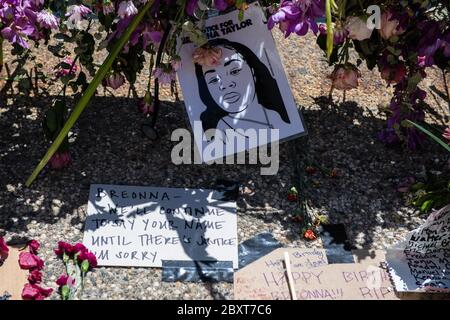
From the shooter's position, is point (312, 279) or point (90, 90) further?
point (90, 90)

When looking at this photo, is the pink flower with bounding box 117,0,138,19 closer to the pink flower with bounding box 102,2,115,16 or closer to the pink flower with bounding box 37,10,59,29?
the pink flower with bounding box 102,2,115,16

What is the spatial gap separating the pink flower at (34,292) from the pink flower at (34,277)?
16 mm

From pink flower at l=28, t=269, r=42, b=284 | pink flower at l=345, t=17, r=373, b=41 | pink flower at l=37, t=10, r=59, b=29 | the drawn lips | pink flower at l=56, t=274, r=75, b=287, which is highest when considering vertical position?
pink flower at l=37, t=10, r=59, b=29

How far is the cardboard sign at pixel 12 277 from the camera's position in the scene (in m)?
1.92

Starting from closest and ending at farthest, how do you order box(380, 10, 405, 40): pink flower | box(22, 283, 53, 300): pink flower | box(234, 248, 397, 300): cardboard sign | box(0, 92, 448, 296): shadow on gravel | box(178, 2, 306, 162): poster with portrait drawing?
box(22, 283, 53, 300): pink flower < box(234, 248, 397, 300): cardboard sign < box(380, 10, 405, 40): pink flower < box(0, 92, 448, 296): shadow on gravel < box(178, 2, 306, 162): poster with portrait drawing

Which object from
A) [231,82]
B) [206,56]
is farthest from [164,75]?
[231,82]

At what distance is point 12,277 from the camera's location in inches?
77.2

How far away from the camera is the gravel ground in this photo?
6.86 ft

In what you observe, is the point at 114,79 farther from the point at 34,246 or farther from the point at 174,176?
the point at 34,246

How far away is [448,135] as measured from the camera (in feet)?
6.59

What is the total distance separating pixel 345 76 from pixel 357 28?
0.74ft

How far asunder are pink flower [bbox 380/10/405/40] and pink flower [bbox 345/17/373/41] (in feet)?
0.24

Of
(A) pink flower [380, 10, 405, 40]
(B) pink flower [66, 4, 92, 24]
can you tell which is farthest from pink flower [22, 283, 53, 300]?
(A) pink flower [380, 10, 405, 40]

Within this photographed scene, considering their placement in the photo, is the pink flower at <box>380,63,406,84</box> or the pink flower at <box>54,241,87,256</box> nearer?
the pink flower at <box>54,241,87,256</box>
